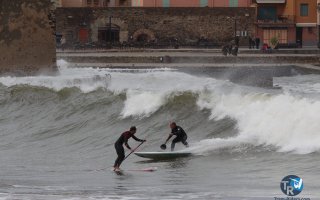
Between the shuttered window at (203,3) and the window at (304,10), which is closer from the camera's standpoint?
the window at (304,10)

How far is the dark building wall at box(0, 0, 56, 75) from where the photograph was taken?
36.1 m

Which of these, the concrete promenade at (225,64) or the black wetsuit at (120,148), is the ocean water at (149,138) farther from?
the concrete promenade at (225,64)

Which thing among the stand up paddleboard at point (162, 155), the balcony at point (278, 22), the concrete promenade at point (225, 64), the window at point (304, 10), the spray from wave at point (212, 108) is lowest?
the concrete promenade at point (225, 64)

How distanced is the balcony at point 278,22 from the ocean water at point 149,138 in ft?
119

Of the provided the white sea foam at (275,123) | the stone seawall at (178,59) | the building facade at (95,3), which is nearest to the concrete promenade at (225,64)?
the stone seawall at (178,59)

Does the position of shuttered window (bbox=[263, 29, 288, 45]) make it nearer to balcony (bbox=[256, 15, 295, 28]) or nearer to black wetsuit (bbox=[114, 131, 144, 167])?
balcony (bbox=[256, 15, 295, 28])

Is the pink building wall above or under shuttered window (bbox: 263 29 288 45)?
above

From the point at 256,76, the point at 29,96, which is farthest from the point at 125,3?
the point at 29,96

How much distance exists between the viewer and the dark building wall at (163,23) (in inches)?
2783

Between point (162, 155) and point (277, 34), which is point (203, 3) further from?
point (162, 155)

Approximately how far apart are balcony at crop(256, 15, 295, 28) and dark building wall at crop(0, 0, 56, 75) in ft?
117

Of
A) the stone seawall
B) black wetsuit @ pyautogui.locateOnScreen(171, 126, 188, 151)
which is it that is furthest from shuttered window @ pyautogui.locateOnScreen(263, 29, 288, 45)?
black wetsuit @ pyautogui.locateOnScreen(171, 126, 188, 151)

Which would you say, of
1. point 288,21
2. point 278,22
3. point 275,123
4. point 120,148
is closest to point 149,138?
point 275,123

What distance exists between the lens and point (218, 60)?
48.9 metres
